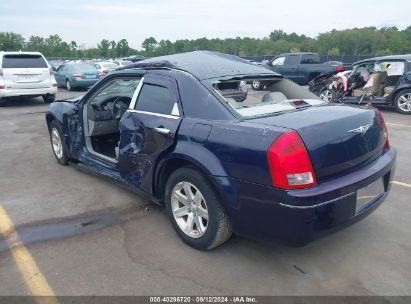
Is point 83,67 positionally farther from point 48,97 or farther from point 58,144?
point 58,144

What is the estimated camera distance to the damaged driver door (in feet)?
11.1

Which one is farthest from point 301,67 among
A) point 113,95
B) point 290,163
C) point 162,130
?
point 290,163

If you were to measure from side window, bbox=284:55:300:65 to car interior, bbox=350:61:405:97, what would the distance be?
6498 mm

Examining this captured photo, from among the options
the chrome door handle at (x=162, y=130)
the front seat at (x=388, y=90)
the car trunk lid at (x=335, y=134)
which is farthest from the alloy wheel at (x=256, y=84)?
the front seat at (x=388, y=90)

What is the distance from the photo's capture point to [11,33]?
247 feet

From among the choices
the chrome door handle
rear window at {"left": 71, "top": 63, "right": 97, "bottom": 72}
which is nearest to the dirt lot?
the chrome door handle

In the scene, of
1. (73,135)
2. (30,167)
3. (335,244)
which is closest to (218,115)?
Result: (335,244)

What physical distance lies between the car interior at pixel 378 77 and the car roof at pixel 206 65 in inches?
304

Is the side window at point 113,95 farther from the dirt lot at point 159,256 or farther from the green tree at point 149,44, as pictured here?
the green tree at point 149,44

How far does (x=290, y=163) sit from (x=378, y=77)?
9251 millimetres

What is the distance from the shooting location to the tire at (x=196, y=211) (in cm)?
301

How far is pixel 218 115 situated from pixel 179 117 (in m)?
0.42

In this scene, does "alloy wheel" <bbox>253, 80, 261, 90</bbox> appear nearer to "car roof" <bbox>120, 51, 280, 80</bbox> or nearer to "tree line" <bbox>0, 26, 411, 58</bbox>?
"car roof" <bbox>120, 51, 280, 80</bbox>

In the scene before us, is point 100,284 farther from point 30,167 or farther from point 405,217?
point 30,167
